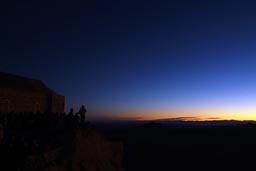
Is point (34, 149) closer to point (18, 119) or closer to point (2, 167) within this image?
point (2, 167)

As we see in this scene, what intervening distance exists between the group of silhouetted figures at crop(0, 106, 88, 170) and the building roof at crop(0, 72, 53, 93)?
1325cm

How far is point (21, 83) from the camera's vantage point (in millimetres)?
54250

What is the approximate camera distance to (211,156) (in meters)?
84.5

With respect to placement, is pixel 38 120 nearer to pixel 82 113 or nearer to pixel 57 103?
pixel 82 113

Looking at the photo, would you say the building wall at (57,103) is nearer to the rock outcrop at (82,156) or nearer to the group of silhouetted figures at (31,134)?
the group of silhouetted figures at (31,134)

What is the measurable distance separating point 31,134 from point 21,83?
27517 mm

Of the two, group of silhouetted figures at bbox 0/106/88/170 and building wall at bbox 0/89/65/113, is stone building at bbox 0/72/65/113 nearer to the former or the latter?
building wall at bbox 0/89/65/113

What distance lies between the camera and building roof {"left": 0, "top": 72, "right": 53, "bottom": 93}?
163 ft

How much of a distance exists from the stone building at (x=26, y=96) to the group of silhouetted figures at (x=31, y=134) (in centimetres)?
1104

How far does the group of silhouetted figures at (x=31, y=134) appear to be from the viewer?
21.7m

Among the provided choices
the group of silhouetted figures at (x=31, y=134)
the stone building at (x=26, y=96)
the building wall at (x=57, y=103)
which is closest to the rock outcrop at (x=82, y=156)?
the group of silhouetted figures at (x=31, y=134)

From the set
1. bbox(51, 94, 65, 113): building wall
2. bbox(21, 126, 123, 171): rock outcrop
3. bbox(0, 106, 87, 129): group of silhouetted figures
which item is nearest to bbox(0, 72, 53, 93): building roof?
bbox(51, 94, 65, 113): building wall

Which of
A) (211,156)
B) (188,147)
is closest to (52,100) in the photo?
(211,156)

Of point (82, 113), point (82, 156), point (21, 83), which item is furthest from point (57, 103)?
point (82, 156)
